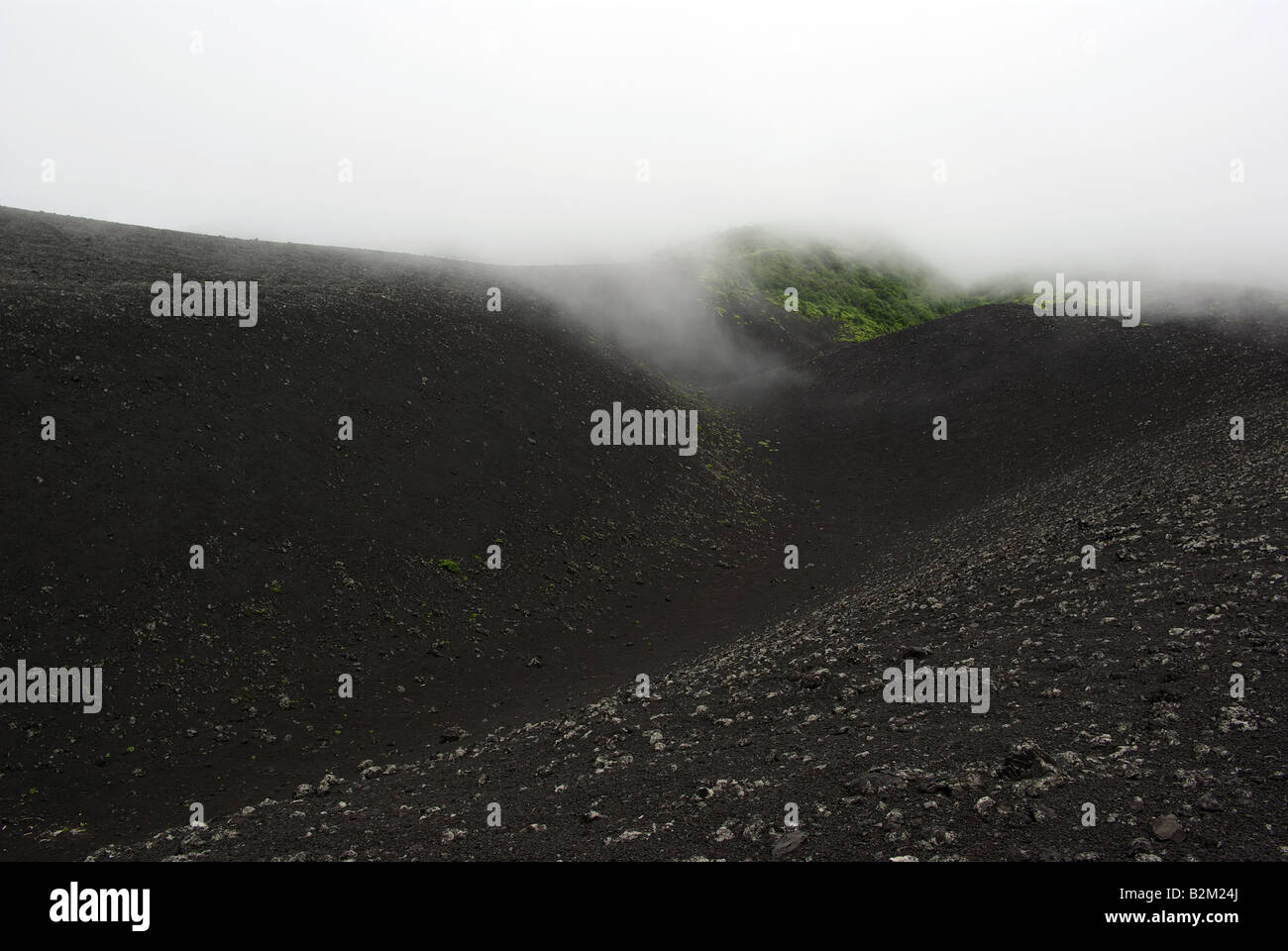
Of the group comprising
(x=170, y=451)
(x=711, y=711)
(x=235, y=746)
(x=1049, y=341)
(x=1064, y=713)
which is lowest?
(x=235, y=746)

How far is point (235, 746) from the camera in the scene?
52.9ft

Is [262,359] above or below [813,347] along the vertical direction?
below

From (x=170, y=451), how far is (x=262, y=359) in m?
6.29

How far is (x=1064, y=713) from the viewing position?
36.2ft

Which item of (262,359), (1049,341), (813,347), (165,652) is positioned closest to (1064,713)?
(165,652)

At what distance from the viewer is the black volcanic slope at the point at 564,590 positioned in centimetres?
1030

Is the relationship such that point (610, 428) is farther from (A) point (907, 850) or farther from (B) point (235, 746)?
(A) point (907, 850)

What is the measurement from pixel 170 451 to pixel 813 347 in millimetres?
45153

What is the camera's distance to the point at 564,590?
80.7 ft

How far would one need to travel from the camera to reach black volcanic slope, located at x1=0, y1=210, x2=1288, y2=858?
10.3 m

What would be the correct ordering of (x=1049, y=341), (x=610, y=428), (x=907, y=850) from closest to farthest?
1. (x=907, y=850)
2. (x=610, y=428)
3. (x=1049, y=341)

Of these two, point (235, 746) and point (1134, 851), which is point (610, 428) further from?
point (1134, 851)

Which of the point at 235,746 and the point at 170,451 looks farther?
the point at 170,451

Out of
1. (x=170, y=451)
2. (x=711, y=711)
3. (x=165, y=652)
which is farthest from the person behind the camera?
(x=170, y=451)
